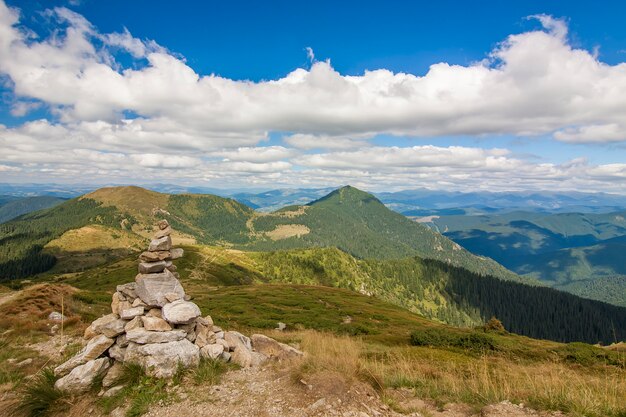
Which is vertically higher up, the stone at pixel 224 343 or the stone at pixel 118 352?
the stone at pixel 118 352

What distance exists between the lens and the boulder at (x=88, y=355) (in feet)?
44.3

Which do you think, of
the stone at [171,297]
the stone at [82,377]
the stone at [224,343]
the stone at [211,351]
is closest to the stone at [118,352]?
the stone at [82,377]

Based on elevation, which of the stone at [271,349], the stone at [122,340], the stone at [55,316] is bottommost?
the stone at [55,316]

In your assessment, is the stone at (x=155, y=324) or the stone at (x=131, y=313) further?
the stone at (x=131, y=313)

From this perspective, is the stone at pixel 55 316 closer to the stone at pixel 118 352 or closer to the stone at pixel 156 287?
the stone at pixel 156 287

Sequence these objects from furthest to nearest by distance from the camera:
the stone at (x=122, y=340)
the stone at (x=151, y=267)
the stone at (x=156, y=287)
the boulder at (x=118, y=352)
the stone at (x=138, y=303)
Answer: the stone at (x=151, y=267) < the stone at (x=156, y=287) < the stone at (x=138, y=303) < the stone at (x=122, y=340) < the boulder at (x=118, y=352)

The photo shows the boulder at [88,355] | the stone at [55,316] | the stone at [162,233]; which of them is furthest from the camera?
→ the stone at [55,316]

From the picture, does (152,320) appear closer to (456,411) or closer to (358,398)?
(358,398)

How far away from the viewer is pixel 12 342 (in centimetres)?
2136

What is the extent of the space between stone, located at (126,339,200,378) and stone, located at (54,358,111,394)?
44.0 inches

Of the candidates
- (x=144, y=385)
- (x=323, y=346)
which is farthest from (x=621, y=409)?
(x=144, y=385)

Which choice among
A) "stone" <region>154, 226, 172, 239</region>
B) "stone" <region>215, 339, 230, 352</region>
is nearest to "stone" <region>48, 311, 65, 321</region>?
Result: "stone" <region>154, 226, 172, 239</region>

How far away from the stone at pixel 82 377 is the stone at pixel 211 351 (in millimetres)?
3896

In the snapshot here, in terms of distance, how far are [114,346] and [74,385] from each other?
187cm
